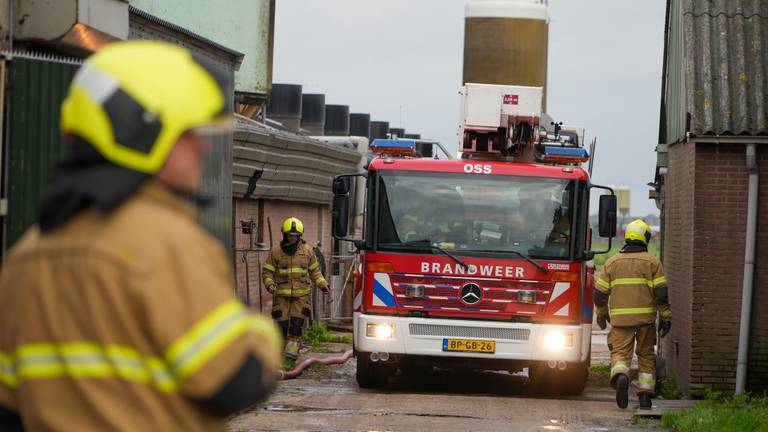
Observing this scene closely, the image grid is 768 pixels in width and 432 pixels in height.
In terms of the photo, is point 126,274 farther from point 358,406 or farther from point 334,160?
point 334,160

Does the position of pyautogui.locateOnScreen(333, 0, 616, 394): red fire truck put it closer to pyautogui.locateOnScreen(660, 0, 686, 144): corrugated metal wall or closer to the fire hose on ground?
the fire hose on ground

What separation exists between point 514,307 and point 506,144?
2.40 m

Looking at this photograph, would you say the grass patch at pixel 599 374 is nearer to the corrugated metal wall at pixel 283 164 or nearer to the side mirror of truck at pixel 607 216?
the side mirror of truck at pixel 607 216

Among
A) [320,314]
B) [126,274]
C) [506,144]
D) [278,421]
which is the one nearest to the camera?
[126,274]

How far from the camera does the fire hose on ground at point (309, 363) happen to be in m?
15.6

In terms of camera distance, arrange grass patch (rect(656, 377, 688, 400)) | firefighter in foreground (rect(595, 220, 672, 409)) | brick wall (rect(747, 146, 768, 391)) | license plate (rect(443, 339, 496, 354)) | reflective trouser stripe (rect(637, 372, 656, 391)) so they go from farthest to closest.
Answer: grass patch (rect(656, 377, 688, 400)), license plate (rect(443, 339, 496, 354)), brick wall (rect(747, 146, 768, 391)), firefighter in foreground (rect(595, 220, 672, 409)), reflective trouser stripe (rect(637, 372, 656, 391))

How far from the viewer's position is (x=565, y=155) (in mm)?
15078

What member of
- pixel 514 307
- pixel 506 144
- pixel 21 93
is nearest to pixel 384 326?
pixel 514 307

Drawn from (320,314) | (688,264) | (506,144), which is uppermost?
(506,144)

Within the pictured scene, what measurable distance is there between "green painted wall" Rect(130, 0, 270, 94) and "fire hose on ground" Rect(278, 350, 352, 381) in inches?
237

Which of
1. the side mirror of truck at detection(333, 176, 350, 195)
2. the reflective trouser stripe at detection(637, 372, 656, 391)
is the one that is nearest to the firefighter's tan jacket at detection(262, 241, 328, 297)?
the side mirror of truck at detection(333, 176, 350, 195)

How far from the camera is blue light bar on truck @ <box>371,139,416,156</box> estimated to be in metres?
15.0

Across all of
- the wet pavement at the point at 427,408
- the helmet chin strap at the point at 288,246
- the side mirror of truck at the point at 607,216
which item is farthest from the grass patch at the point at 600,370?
the helmet chin strap at the point at 288,246

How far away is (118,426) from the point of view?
2.71 meters
